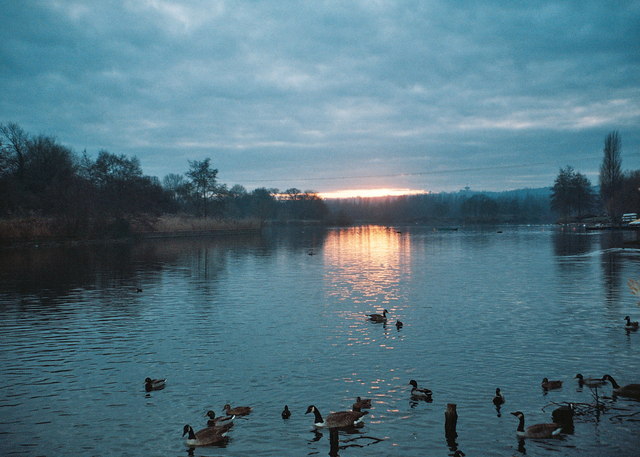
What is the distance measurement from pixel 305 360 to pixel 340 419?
15.3 ft

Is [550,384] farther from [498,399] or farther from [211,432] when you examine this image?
[211,432]

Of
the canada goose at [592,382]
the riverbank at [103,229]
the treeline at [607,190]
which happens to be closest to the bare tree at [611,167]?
the treeline at [607,190]

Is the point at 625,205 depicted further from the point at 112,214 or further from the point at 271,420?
the point at 271,420

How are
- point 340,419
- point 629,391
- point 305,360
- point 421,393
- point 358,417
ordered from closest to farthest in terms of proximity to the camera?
1. point 340,419
2. point 358,417
3. point 629,391
4. point 421,393
5. point 305,360

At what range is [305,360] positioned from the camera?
1465 cm

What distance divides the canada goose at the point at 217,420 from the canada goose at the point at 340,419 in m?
1.75

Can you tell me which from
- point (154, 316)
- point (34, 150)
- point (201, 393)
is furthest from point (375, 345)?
point (34, 150)

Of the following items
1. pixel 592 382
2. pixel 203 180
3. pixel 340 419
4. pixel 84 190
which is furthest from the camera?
pixel 203 180

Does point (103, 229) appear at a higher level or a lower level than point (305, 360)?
higher

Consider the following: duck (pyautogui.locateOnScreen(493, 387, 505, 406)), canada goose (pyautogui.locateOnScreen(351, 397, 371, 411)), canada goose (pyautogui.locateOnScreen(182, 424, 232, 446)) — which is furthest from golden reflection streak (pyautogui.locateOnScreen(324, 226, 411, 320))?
canada goose (pyautogui.locateOnScreen(182, 424, 232, 446))

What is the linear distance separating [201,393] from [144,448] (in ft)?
9.21

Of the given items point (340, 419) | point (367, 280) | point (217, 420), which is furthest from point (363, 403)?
point (367, 280)

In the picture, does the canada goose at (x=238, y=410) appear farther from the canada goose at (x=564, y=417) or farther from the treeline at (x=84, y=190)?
the treeline at (x=84, y=190)

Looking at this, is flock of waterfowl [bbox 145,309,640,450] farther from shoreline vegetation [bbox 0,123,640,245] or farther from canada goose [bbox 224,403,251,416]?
shoreline vegetation [bbox 0,123,640,245]
